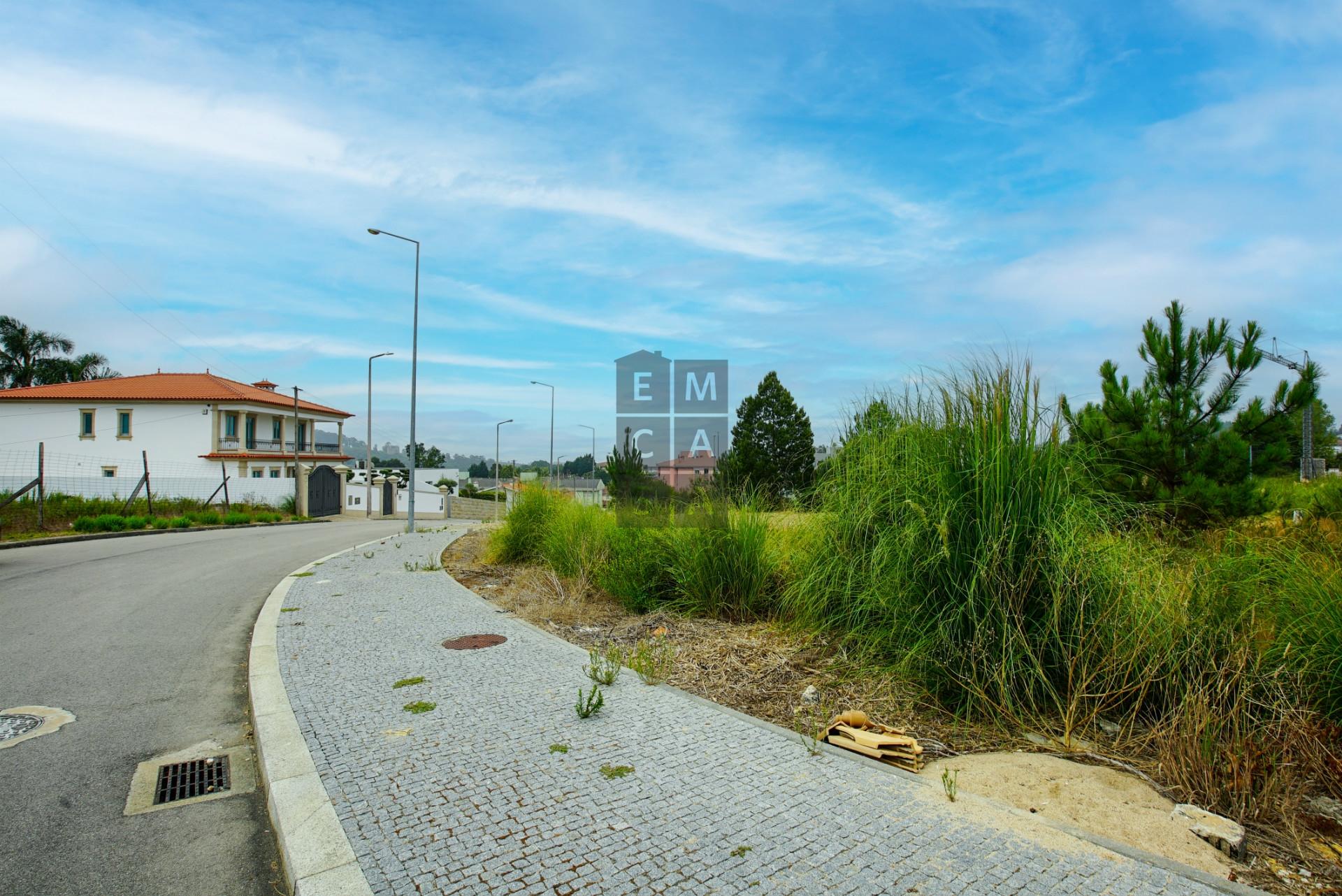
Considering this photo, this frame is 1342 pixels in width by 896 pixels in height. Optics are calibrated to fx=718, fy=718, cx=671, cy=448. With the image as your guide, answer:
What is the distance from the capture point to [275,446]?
46.5 meters

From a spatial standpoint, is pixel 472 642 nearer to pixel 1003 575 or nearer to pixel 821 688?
pixel 821 688

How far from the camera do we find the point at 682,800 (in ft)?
10.0

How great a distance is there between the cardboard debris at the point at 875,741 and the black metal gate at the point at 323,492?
1409 inches

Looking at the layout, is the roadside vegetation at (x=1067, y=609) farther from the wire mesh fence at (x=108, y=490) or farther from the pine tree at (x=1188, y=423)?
the wire mesh fence at (x=108, y=490)

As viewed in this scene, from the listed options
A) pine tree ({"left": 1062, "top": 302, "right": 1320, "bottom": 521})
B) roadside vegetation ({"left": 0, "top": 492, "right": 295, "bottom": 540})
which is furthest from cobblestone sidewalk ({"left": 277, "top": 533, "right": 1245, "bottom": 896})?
roadside vegetation ({"left": 0, "top": 492, "right": 295, "bottom": 540})

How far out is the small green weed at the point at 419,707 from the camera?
4258 mm

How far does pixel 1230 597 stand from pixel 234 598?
9887 mm

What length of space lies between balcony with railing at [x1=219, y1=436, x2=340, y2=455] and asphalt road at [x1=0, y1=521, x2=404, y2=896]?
119ft

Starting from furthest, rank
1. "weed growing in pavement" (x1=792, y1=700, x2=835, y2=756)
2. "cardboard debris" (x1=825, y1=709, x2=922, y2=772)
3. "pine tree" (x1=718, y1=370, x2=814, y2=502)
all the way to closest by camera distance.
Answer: "pine tree" (x1=718, y1=370, x2=814, y2=502) < "weed growing in pavement" (x1=792, y1=700, x2=835, y2=756) < "cardboard debris" (x1=825, y1=709, x2=922, y2=772)

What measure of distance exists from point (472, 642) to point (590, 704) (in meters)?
2.32

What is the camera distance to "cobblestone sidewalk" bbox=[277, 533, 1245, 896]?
2492 mm

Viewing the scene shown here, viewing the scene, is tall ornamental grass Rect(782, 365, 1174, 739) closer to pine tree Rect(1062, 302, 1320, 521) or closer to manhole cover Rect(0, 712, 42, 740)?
pine tree Rect(1062, 302, 1320, 521)

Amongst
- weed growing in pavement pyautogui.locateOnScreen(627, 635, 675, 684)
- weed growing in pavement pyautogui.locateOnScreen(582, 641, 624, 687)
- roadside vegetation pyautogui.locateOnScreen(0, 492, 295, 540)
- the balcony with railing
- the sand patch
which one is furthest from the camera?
the balcony with railing

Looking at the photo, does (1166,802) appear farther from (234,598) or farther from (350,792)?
(234,598)
